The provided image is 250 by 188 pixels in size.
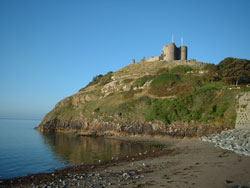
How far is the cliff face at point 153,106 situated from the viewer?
32.8 meters

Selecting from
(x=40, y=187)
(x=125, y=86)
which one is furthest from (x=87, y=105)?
(x=40, y=187)

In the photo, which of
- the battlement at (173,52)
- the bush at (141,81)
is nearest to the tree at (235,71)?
the bush at (141,81)

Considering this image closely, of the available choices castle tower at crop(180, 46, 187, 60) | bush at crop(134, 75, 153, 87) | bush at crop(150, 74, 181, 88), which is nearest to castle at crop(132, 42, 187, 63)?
castle tower at crop(180, 46, 187, 60)

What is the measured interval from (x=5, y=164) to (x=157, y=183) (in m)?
16.8

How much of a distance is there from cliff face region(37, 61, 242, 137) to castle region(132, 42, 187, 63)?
4776 millimetres

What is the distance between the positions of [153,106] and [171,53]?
37.2m

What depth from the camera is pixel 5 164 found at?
19.4 meters

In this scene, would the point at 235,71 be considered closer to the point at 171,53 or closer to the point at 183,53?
the point at 171,53

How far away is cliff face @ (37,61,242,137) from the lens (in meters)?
32.8

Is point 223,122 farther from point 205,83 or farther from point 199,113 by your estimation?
point 205,83

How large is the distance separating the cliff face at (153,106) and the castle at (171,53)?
4.78 m

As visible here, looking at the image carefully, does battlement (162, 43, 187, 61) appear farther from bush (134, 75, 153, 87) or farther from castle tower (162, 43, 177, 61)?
bush (134, 75, 153, 87)

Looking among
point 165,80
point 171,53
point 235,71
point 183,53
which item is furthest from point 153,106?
point 183,53

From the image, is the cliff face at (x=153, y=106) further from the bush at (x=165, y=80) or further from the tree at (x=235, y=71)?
the tree at (x=235, y=71)
